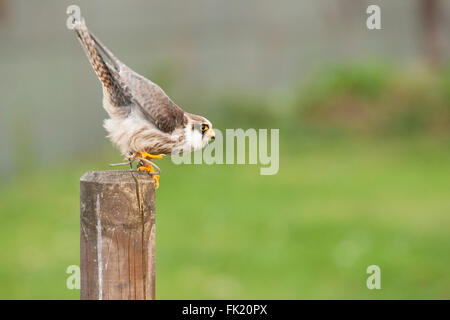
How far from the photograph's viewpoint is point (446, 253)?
8.18 m

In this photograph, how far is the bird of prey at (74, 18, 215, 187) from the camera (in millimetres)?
3734

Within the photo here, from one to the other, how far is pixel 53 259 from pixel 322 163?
512 centimetres

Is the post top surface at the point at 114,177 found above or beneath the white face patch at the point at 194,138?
beneath

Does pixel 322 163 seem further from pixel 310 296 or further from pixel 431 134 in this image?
pixel 310 296

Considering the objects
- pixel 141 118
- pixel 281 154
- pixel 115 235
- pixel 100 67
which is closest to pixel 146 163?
pixel 141 118

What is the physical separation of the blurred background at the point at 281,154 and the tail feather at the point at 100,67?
4040mm

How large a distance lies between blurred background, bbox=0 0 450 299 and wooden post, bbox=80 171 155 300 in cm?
444

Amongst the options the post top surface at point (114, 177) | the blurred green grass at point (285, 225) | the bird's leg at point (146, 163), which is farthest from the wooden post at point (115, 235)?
the blurred green grass at point (285, 225)

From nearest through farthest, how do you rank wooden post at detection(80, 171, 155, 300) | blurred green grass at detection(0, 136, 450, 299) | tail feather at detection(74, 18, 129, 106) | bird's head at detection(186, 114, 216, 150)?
wooden post at detection(80, 171, 155, 300) → tail feather at detection(74, 18, 129, 106) → bird's head at detection(186, 114, 216, 150) → blurred green grass at detection(0, 136, 450, 299)

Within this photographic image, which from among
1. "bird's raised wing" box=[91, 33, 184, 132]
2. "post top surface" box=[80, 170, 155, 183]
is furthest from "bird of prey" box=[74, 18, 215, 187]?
"post top surface" box=[80, 170, 155, 183]

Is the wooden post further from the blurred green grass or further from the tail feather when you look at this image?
the blurred green grass

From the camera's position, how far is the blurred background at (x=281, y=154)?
26.6ft

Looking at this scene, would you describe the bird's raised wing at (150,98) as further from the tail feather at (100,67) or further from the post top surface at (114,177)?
the post top surface at (114,177)

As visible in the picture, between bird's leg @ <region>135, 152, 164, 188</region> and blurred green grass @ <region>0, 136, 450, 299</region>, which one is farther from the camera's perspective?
blurred green grass @ <region>0, 136, 450, 299</region>
